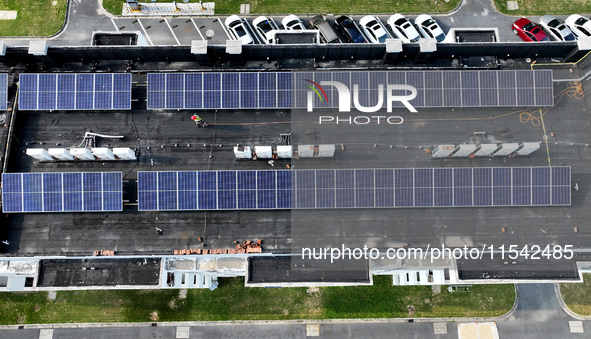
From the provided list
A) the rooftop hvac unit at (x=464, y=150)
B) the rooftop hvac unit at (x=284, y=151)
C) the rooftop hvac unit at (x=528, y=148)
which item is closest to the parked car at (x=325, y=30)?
the rooftop hvac unit at (x=284, y=151)

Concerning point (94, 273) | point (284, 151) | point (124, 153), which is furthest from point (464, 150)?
point (94, 273)

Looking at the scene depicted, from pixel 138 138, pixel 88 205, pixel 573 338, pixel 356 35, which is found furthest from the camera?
pixel 356 35

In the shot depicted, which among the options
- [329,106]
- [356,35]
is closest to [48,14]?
[356,35]

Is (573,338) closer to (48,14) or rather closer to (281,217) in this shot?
(281,217)

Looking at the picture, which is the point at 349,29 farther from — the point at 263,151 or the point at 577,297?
the point at 577,297

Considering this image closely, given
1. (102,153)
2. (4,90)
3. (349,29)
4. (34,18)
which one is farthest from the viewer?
(34,18)
